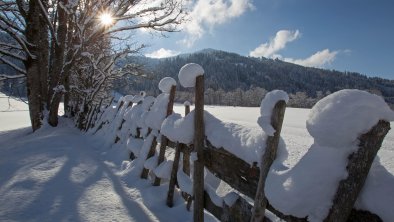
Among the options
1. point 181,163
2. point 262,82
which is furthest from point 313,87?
point 181,163

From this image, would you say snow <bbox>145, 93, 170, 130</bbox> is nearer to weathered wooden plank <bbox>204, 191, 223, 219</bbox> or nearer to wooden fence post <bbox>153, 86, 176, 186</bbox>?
wooden fence post <bbox>153, 86, 176, 186</bbox>

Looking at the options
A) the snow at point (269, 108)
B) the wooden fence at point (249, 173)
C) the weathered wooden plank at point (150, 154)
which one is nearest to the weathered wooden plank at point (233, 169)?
the wooden fence at point (249, 173)

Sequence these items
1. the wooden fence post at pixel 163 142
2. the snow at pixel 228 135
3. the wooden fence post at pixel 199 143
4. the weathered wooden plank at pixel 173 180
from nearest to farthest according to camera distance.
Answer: the snow at pixel 228 135 → the wooden fence post at pixel 199 143 → the weathered wooden plank at pixel 173 180 → the wooden fence post at pixel 163 142

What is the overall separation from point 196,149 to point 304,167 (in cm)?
165

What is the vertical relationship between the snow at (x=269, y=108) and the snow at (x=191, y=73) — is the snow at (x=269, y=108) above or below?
below

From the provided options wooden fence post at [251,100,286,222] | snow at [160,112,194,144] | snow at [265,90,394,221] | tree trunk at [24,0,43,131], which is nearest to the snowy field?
snow at [160,112,194,144]

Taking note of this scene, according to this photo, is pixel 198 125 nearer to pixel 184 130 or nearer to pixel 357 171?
pixel 184 130

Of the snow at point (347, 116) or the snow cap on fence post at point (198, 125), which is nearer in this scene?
the snow at point (347, 116)

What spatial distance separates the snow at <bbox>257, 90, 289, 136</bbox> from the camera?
206 centimetres

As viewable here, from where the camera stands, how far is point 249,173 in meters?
2.43

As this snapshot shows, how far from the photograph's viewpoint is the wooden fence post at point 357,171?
1.53 m

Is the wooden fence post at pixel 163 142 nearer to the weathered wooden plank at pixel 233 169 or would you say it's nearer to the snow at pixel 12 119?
the weathered wooden plank at pixel 233 169

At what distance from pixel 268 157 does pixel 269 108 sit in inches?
13.4

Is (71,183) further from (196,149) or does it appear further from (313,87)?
(313,87)
